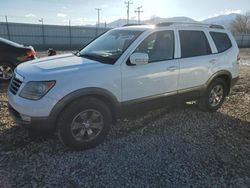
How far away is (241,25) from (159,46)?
77.9m

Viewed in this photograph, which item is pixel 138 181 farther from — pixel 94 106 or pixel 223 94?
pixel 223 94

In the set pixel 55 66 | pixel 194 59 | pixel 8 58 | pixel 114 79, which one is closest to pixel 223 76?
pixel 194 59

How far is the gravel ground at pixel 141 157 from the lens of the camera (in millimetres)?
3434

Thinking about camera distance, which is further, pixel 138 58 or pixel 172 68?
pixel 172 68

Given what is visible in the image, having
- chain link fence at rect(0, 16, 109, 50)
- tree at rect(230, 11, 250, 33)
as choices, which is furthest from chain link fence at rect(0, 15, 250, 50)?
tree at rect(230, 11, 250, 33)

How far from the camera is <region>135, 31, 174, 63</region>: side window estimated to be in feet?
14.8

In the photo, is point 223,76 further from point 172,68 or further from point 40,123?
point 40,123

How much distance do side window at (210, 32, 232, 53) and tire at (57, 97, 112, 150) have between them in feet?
9.69

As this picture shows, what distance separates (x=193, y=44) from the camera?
5238 millimetres

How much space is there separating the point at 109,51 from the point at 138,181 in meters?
2.23

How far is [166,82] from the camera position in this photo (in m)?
4.75

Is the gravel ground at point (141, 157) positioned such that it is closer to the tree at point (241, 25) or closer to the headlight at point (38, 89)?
the headlight at point (38, 89)

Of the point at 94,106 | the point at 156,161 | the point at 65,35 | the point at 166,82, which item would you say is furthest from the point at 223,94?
the point at 65,35

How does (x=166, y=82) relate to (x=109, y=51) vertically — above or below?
below
